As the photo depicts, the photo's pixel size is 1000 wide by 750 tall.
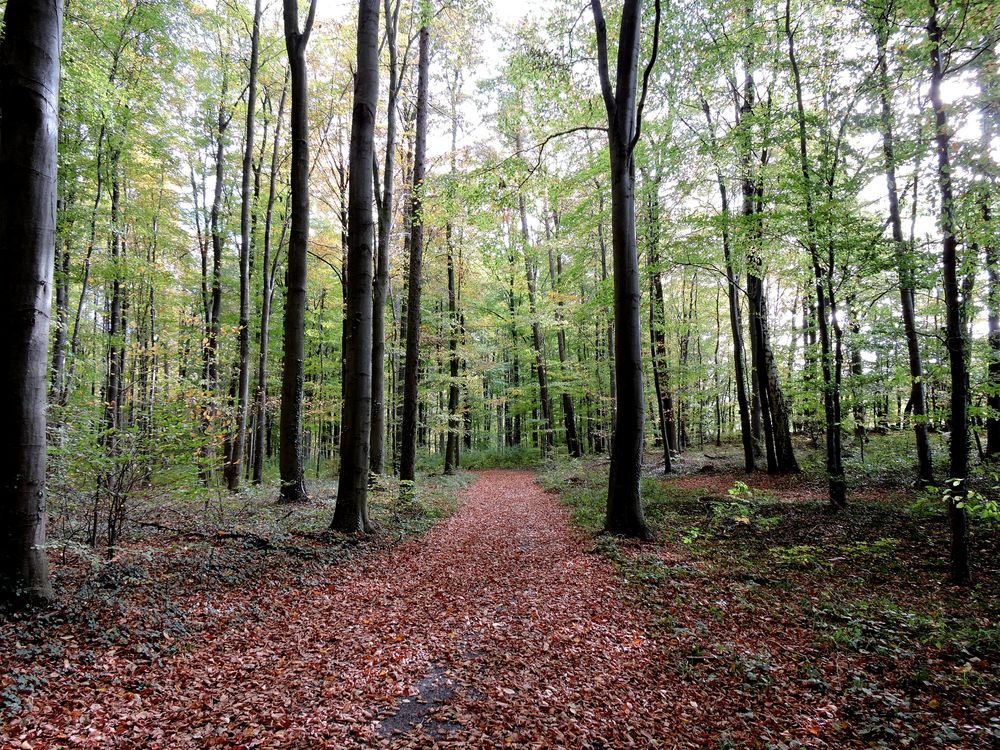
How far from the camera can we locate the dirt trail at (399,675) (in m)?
3.04

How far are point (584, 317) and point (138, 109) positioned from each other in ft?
55.1

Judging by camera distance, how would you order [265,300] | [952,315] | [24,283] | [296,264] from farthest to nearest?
[265,300] → [296,264] → [952,315] → [24,283]

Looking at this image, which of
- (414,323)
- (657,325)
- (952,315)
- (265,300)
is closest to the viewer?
(952,315)

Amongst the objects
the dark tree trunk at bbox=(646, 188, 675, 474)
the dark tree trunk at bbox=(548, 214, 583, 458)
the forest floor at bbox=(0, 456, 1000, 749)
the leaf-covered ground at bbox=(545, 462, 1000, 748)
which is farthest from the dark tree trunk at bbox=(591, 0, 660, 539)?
the dark tree trunk at bbox=(548, 214, 583, 458)

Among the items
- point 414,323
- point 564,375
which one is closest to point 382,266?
point 414,323

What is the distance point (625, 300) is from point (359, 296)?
15.6 ft

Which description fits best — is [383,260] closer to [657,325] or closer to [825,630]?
[657,325]

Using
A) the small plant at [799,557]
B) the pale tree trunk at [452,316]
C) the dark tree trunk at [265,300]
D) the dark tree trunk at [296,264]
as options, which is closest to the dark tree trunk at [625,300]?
the small plant at [799,557]

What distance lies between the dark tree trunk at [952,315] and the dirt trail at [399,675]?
4068mm

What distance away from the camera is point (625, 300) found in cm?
823

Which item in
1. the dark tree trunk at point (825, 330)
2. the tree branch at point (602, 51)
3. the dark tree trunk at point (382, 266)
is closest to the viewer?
the tree branch at point (602, 51)

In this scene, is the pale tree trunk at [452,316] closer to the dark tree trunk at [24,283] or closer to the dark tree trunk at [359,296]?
the dark tree trunk at [359,296]

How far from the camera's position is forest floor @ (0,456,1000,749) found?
307 cm

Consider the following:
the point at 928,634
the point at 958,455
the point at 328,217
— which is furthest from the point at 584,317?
the point at 928,634
